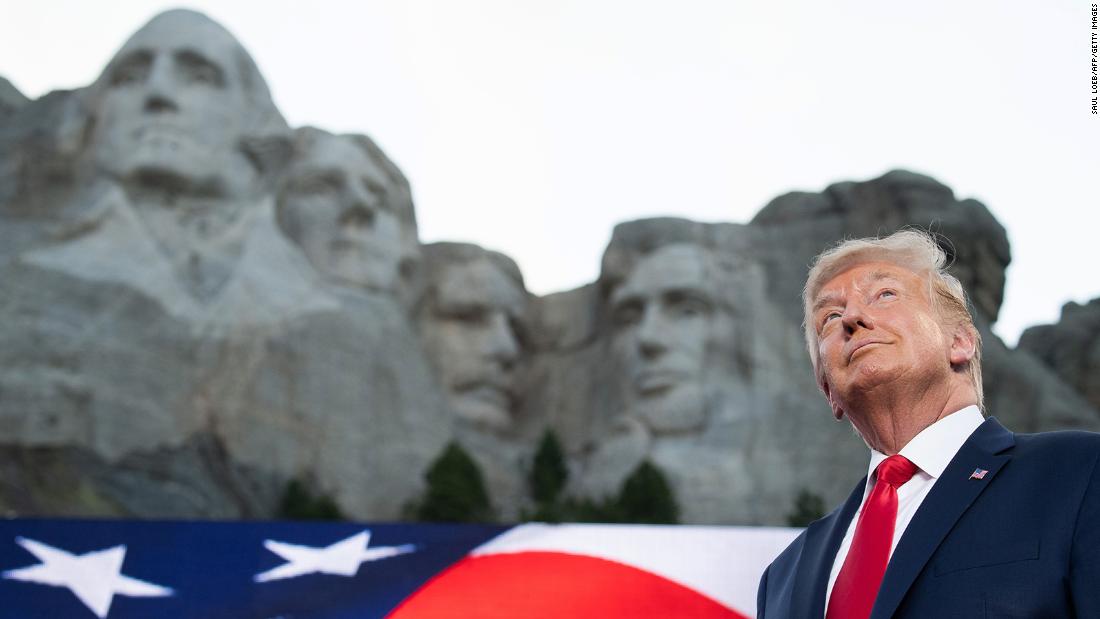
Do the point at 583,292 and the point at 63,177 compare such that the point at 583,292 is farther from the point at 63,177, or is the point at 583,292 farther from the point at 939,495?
the point at 939,495

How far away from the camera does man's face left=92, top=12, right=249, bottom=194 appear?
9406mm

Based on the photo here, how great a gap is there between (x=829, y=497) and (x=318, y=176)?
4362 mm

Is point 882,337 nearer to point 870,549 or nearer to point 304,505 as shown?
point 870,549

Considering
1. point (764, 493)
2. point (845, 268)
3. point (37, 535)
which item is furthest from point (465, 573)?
point (764, 493)

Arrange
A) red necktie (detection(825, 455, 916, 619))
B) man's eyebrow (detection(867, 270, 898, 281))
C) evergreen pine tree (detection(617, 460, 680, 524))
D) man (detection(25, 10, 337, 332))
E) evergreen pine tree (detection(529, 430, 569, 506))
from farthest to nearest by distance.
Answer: evergreen pine tree (detection(529, 430, 569, 506))
man (detection(25, 10, 337, 332))
evergreen pine tree (detection(617, 460, 680, 524))
man's eyebrow (detection(867, 270, 898, 281))
red necktie (detection(825, 455, 916, 619))

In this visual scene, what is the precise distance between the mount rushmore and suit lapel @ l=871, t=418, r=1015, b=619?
21.4ft

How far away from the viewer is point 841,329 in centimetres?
198

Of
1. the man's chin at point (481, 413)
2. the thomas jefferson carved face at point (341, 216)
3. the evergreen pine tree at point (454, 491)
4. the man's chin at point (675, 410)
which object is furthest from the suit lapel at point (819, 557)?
the man's chin at point (481, 413)

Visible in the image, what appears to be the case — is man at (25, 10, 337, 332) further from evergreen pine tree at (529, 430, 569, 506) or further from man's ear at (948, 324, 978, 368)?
man's ear at (948, 324, 978, 368)

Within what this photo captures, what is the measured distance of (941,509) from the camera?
1.76 metres

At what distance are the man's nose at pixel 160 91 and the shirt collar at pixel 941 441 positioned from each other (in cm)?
840

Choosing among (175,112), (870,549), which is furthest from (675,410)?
(870,549)

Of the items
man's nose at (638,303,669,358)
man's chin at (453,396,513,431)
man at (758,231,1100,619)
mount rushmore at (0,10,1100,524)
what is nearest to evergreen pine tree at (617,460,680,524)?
mount rushmore at (0,10,1100,524)

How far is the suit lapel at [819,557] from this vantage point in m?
1.93
